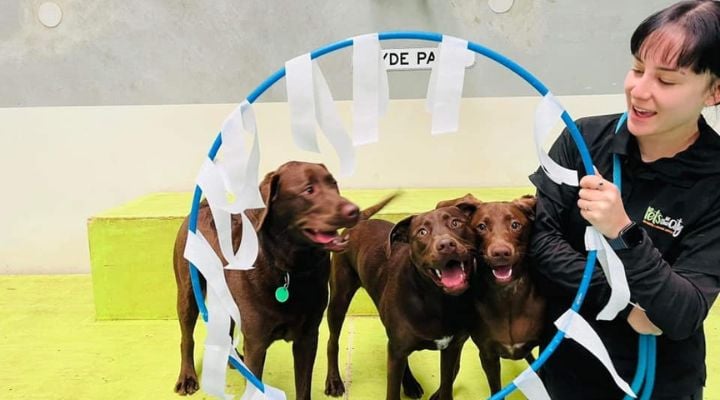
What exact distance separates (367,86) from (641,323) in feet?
2.97

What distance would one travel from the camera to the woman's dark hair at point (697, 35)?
46.7 inches

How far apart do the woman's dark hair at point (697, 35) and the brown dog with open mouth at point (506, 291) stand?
585mm

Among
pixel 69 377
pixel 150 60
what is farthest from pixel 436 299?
pixel 150 60

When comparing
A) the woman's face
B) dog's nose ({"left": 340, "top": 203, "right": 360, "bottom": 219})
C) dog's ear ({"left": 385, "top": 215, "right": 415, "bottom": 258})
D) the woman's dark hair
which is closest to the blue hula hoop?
the woman's face

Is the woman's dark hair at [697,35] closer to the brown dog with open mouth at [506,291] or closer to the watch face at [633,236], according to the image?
the watch face at [633,236]

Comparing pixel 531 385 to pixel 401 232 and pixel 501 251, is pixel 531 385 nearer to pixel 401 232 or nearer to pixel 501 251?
pixel 501 251

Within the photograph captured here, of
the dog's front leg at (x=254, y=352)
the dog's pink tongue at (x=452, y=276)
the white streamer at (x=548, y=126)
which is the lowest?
the dog's front leg at (x=254, y=352)

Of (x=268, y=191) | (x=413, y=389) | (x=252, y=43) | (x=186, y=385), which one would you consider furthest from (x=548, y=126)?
(x=252, y=43)

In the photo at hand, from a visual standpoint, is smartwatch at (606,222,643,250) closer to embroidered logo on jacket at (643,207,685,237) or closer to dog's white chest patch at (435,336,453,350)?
embroidered logo on jacket at (643,207,685,237)

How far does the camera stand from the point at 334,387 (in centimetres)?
217

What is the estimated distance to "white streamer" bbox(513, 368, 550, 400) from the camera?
136 centimetres

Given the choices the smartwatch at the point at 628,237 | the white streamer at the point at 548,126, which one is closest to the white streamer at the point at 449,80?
the white streamer at the point at 548,126

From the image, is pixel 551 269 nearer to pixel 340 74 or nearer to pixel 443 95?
pixel 443 95

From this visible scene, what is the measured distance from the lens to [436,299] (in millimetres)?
1657
